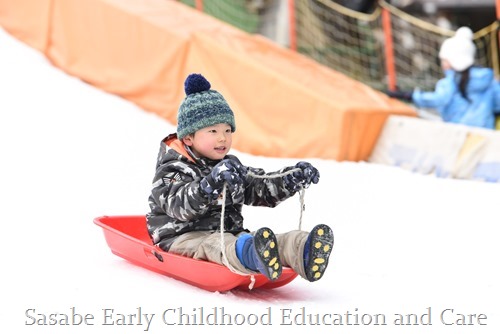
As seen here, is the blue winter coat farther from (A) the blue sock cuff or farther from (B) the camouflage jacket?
(A) the blue sock cuff

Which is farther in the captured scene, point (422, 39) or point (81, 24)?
point (422, 39)

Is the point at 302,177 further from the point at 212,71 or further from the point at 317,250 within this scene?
the point at 212,71

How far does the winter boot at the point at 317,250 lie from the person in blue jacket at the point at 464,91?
13.2ft

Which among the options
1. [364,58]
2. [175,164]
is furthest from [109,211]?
[364,58]

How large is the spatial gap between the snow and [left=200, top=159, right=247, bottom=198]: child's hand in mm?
414

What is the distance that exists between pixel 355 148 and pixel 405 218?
4.58 ft

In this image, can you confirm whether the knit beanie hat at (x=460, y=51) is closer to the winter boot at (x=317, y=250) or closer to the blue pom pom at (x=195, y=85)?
the blue pom pom at (x=195, y=85)

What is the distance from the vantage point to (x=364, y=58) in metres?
9.29

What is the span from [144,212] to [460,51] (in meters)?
3.22

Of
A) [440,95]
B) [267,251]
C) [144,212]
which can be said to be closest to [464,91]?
[440,95]

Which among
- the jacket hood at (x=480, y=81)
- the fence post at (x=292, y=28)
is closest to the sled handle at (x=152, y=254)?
the jacket hood at (x=480, y=81)

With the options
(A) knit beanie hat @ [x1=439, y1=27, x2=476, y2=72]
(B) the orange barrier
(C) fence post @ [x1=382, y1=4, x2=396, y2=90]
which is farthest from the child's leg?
(C) fence post @ [x1=382, y1=4, x2=396, y2=90]

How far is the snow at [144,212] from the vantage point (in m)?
3.07

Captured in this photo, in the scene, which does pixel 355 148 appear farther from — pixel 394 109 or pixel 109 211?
pixel 109 211
